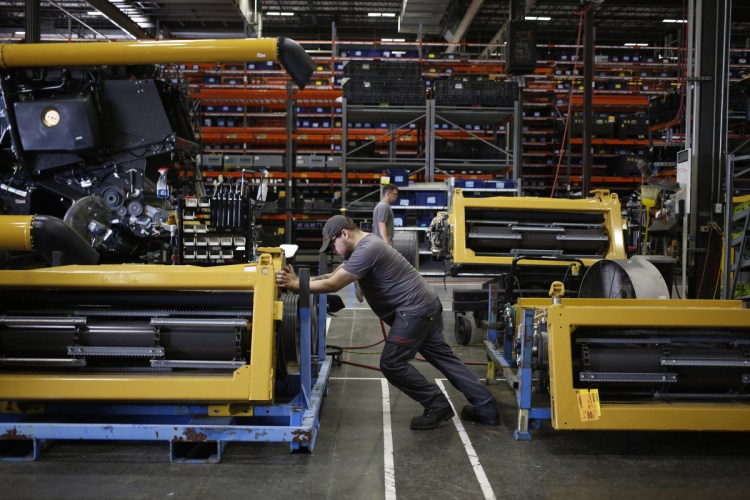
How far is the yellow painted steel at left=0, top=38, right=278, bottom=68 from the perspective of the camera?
541 centimetres

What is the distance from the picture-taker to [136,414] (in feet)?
13.0

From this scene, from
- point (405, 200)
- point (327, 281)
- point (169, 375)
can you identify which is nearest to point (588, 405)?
point (327, 281)

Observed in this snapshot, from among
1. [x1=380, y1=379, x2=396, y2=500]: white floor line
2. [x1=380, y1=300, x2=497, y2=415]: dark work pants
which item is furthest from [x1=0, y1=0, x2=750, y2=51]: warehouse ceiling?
[x1=380, y1=300, x2=497, y2=415]: dark work pants

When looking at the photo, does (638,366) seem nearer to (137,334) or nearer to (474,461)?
(474,461)

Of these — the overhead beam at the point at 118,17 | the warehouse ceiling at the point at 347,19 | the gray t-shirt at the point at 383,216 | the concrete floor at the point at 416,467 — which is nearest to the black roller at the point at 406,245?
the gray t-shirt at the point at 383,216

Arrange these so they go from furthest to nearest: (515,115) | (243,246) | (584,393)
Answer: (515,115) < (243,246) < (584,393)

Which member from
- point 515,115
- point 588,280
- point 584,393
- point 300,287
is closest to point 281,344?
point 300,287

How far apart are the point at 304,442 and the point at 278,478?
0.95 feet

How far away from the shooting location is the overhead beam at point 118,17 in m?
13.8

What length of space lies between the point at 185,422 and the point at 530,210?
14.1 feet

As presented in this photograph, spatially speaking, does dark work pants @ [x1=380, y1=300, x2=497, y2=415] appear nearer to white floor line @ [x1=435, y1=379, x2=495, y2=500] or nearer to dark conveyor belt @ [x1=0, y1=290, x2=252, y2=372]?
white floor line @ [x1=435, y1=379, x2=495, y2=500]

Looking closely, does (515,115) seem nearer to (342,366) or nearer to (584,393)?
(342,366)

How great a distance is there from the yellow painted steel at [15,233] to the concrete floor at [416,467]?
1254mm

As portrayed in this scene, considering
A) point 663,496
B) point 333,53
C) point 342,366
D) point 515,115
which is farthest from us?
point 333,53
